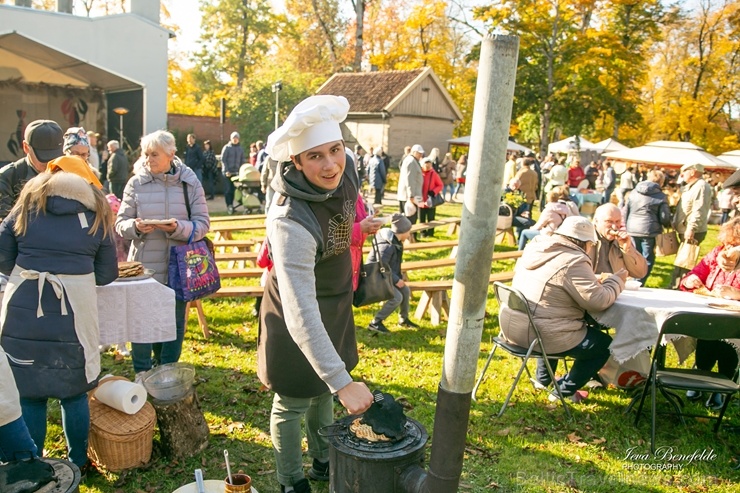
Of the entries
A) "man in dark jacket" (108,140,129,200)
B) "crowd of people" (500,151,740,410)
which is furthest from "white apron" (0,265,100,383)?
"man in dark jacket" (108,140,129,200)

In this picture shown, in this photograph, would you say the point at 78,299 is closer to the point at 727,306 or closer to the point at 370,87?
the point at 727,306

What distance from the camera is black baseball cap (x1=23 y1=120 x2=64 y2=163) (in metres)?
4.27

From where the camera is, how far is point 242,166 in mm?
14695

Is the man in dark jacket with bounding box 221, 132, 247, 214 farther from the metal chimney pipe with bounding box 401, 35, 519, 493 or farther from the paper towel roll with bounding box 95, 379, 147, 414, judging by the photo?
the metal chimney pipe with bounding box 401, 35, 519, 493

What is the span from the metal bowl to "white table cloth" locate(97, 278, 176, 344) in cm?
21

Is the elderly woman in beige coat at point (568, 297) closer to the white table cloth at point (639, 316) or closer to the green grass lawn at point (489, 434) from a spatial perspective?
the white table cloth at point (639, 316)

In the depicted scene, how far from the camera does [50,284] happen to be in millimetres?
3092

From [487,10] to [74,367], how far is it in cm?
2859

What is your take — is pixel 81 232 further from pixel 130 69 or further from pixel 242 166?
pixel 130 69

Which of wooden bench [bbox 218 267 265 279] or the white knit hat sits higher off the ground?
the white knit hat

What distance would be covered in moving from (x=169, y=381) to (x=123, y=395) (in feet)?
1.35

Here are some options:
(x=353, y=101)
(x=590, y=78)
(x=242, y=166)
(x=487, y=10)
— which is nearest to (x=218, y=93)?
(x=353, y=101)

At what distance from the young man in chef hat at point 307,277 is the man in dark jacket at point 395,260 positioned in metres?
2.78

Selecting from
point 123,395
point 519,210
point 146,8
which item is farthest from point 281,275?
point 146,8
